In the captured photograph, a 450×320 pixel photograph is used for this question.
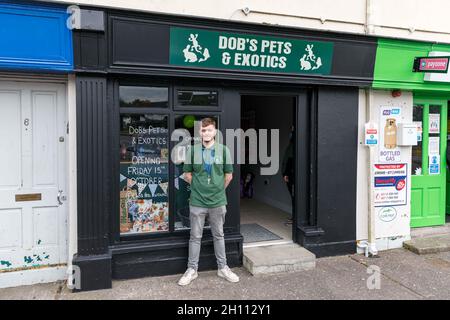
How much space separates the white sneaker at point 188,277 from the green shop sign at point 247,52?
2.49m

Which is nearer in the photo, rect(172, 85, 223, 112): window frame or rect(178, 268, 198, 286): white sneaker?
rect(178, 268, 198, 286): white sneaker

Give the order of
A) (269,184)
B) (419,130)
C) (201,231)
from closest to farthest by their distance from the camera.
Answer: (201,231)
(419,130)
(269,184)

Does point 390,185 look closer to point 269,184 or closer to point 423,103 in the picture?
point 423,103

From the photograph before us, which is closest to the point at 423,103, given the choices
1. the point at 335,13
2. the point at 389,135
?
the point at 389,135

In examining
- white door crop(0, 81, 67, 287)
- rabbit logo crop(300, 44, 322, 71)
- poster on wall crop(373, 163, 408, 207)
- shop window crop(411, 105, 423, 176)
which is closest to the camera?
white door crop(0, 81, 67, 287)

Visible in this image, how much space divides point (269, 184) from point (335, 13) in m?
4.23

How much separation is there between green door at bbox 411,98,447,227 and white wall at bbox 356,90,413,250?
Result: 41 centimetres

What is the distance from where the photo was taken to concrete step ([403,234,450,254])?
532cm

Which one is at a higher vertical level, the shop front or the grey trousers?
the shop front

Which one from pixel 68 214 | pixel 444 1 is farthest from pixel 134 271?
pixel 444 1

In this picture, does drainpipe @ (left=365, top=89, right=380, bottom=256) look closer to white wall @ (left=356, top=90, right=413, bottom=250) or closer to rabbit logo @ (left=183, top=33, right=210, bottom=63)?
white wall @ (left=356, top=90, right=413, bottom=250)

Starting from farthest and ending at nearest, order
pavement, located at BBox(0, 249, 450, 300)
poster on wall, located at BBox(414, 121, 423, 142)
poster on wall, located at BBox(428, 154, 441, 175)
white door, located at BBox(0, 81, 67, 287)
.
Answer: poster on wall, located at BBox(428, 154, 441, 175) < poster on wall, located at BBox(414, 121, 423, 142) < white door, located at BBox(0, 81, 67, 287) < pavement, located at BBox(0, 249, 450, 300)

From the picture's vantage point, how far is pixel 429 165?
6086mm

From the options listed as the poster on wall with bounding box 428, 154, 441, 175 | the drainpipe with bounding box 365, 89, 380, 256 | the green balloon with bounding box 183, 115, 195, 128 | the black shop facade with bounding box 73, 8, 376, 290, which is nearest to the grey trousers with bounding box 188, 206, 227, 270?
the black shop facade with bounding box 73, 8, 376, 290
